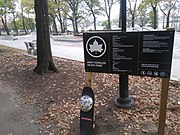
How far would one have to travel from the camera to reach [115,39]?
111 inches

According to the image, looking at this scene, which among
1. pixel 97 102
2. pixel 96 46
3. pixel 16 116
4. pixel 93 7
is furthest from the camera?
pixel 93 7

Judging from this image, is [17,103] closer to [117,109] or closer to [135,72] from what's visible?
[117,109]

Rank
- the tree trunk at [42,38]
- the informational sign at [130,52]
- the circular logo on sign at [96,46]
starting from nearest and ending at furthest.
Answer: the informational sign at [130,52], the circular logo on sign at [96,46], the tree trunk at [42,38]

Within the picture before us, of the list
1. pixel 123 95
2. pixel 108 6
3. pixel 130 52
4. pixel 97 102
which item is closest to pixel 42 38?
pixel 97 102

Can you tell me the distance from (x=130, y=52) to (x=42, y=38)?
12.8ft

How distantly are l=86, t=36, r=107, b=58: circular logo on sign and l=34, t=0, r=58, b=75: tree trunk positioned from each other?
11.2 feet

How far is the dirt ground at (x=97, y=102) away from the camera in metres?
3.27

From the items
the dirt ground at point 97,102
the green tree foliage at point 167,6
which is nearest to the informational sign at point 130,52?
the dirt ground at point 97,102

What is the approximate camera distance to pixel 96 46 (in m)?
2.90

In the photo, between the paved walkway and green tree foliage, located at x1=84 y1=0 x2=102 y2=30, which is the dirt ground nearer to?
the paved walkway

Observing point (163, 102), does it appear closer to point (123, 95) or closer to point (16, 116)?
point (123, 95)

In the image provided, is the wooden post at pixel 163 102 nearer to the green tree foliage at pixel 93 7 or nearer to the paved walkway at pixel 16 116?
the paved walkway at pixel 16 116

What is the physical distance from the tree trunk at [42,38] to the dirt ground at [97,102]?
35 cm

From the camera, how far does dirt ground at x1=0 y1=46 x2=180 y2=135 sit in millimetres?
3268
